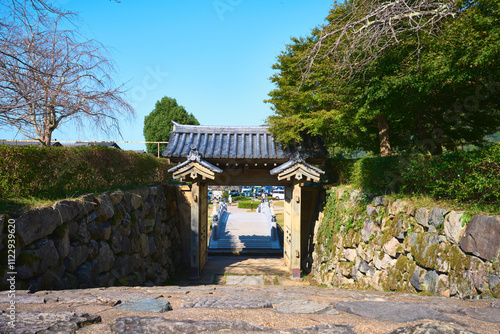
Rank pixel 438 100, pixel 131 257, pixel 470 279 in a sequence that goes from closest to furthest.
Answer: pixel 470 279
pixel 131 257
pixel 438 100

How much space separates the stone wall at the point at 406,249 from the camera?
4160mm

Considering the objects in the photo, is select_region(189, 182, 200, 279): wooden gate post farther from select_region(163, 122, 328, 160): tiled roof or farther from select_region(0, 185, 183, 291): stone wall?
select_region(163, 122, 328, 160): tiled roof

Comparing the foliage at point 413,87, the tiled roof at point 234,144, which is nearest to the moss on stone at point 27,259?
the foliage at point 413,87

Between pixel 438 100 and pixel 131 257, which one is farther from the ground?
pixel 438 100

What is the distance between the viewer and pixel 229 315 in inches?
115

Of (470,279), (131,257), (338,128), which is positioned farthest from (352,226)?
(131,257)

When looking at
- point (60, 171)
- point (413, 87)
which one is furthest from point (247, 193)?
point (60, 171)

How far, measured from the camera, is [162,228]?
1021 cm

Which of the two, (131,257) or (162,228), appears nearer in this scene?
(131,257)

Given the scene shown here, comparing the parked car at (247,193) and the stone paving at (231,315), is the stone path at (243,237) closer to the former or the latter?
the stone paving at (231,315)

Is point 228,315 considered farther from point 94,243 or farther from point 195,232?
point 195,232

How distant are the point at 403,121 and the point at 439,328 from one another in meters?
9.51

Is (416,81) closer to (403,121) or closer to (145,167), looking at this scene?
(403,121)

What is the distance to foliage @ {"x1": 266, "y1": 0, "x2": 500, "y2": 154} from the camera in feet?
17.0
